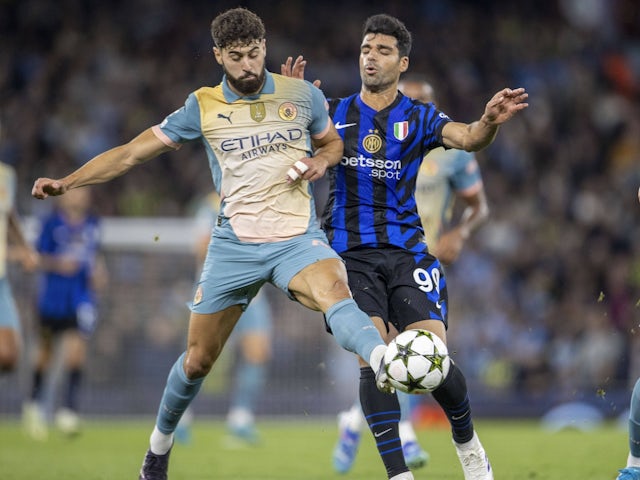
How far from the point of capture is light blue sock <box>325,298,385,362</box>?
19.9 feet

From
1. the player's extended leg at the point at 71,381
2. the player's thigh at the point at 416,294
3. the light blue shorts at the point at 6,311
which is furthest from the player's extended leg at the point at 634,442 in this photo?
the player's extended leg at the point at 71,381

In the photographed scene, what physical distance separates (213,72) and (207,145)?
44.4 ft

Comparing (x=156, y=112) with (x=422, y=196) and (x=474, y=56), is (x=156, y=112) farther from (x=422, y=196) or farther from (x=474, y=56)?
(x=422, y=196)

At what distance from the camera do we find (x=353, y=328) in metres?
6.16

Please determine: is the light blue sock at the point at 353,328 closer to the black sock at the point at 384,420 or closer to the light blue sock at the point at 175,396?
the black sock at the point at 384,420

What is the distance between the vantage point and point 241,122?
686 centimetres

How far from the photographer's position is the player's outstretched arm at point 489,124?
252 inches

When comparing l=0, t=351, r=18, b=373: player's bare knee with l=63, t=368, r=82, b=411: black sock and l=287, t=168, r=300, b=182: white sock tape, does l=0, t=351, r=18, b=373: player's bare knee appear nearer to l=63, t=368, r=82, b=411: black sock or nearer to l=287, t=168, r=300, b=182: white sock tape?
l=287, t=168, r=300, b=182: white sock tape

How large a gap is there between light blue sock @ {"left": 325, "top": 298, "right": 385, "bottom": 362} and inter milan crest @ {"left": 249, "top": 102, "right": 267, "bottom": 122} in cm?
124

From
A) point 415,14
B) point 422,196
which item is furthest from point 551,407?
point 415,14

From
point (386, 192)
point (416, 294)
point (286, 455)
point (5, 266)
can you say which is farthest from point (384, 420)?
point (5, 266)

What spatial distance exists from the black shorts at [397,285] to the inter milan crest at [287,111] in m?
0.88

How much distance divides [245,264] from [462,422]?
1.52 meters

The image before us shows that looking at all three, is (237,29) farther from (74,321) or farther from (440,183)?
(74,321)
